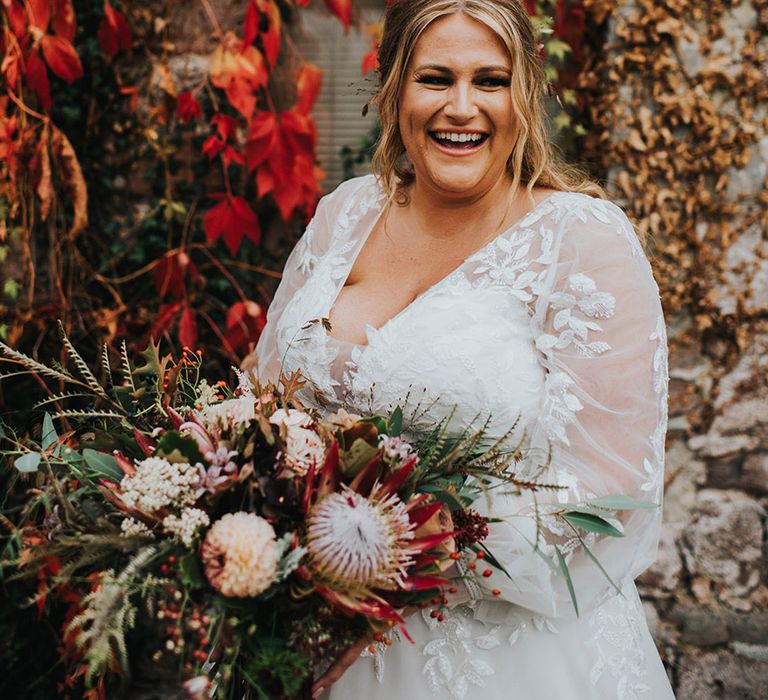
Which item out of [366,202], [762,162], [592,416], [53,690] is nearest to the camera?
[53,690]

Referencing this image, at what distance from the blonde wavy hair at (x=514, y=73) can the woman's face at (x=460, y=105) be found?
0.02 m

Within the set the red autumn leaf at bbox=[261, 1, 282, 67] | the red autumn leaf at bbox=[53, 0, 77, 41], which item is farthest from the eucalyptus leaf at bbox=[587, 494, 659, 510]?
the red autumn leaf at bbox=[53, 0, 77, 41]

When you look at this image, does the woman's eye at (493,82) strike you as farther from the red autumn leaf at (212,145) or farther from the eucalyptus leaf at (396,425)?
the red autumn leaf at (212,145)

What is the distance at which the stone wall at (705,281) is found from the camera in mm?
3014

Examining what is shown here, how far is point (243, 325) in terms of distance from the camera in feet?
10.6

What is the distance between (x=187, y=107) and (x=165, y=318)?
844mm

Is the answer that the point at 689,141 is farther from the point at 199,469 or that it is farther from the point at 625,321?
the point at 199,469

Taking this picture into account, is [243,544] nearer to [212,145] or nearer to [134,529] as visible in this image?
[134,529]

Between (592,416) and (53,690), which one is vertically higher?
(592,416)

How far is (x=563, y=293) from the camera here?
1.86 metres

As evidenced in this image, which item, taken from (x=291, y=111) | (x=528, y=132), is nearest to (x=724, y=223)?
(x=528, y=132)

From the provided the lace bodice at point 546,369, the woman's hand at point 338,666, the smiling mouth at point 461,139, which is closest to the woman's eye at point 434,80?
the smiling mouth at point 461,139

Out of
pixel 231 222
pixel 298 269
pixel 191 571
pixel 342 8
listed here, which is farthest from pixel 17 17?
pixel 191 571

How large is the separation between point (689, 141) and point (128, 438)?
245cm
